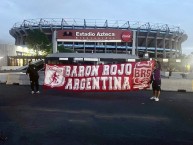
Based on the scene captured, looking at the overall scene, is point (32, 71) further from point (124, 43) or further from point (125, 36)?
point (124, 43)

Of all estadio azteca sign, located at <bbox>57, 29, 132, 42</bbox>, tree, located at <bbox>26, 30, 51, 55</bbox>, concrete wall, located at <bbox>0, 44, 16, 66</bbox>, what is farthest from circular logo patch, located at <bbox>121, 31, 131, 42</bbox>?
tree, located at <bbox>26, 30, 51, 55</bbox>

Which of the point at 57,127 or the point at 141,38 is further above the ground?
the point at 141,38

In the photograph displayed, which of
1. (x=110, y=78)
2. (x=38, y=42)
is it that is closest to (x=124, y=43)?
(x=38, y=42)

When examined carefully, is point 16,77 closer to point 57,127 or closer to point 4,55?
point 57,127

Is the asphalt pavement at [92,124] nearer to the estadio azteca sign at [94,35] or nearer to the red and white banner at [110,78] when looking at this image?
the red and white banner at [110,78]

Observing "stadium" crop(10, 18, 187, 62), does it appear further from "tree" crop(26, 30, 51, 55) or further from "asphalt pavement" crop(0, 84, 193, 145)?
"asphalt pavement" crop(0, 84, 193, 145)

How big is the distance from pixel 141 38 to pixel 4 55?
5279cm

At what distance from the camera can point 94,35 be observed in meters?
37.0

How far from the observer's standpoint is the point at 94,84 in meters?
18.2

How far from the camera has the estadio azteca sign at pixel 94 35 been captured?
119 feet

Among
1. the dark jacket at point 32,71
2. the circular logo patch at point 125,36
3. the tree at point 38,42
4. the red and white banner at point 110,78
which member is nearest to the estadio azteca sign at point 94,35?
the circular logo patch at point 125,36

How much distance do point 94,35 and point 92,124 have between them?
2845cm

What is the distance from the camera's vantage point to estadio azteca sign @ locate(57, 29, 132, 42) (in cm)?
3641

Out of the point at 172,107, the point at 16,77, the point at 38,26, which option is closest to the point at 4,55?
the point at 38,26
